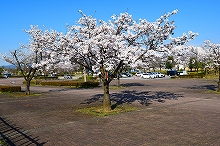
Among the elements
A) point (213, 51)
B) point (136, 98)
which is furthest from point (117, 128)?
point (213, 51)

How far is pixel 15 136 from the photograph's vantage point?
25.6ft

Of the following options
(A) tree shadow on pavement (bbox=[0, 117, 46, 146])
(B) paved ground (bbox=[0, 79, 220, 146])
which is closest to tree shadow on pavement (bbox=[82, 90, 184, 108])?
(B) paved ground (bbox=[0, 79, 220, 146])

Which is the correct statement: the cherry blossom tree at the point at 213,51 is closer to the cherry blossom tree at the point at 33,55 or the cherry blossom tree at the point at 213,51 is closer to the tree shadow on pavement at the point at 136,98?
the tree shadow on pavement at the point at 136,98

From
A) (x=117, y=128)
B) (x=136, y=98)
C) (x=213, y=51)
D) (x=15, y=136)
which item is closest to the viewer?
(x=15, y=136)

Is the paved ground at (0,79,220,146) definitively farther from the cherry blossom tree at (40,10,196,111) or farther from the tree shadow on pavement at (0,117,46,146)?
the cherry blossom tree at (40,10,196,111)

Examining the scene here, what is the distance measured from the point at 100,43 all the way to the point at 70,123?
383cm

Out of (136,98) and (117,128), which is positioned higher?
(136,98)

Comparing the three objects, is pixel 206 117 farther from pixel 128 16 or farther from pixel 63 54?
pixel 63 54

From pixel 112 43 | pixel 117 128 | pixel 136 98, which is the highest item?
pixel 112 43

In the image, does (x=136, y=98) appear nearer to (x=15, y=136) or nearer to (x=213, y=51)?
(x=213, y=51)

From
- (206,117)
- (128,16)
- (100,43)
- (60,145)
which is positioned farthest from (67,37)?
(206,117)

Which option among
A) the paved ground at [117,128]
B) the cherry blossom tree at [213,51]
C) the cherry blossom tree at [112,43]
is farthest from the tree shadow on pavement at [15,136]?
the cherry blossom tree at [213,51]

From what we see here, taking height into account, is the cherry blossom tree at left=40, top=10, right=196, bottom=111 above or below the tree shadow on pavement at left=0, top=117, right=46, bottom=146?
above

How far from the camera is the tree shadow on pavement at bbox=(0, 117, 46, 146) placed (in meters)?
7.10
